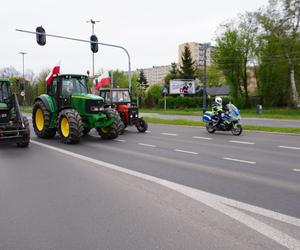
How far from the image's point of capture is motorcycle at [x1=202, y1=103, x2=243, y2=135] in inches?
620

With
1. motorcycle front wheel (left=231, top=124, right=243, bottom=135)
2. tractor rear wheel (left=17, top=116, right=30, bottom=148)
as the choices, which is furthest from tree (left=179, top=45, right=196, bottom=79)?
tractor rear wheel (left=17, top=116, right=30, bottom=148)

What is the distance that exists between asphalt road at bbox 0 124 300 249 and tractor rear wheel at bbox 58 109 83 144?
220 cm

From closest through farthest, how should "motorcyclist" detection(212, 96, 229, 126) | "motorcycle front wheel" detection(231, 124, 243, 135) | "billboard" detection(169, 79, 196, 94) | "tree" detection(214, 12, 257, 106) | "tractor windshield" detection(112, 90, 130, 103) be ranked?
1. "motorcycle front wheel" detection(231, 124, 243, 135)
2. "motorcyclist" detection(212, 96, 229, 126)
3. "tractor windshield" detection(112, 90, 130, 103)
4. "tree" detection(214, 12, 257, 106)
5. "billboard" detection(169, 79, 196, 94)

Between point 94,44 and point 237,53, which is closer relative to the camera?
point 94,44

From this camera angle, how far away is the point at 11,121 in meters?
12.3

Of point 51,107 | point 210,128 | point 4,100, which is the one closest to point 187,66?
point 210,128

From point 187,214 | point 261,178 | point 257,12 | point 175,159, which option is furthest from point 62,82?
point 257,12

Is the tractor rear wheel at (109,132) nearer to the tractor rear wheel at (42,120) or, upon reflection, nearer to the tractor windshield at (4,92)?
the tractor rear wheel at (42,120)

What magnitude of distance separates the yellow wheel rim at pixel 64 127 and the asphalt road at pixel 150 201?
2.69 m

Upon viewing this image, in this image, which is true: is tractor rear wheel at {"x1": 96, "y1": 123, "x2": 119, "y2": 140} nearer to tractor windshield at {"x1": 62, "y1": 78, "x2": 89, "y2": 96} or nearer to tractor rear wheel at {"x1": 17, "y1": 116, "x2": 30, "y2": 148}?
tractor windshield at {"x1": 62, "y1": 78, "x2": 89, "y2": 96}

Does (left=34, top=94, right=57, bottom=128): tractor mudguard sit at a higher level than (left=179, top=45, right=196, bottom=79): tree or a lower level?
lower

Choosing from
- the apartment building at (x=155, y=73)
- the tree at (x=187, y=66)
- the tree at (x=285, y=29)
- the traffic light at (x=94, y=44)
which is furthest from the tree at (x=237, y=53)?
the apartment building at (x=155, y=73)

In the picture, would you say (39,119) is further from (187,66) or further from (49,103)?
(187,66)

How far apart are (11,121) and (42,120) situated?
2.60 metres
